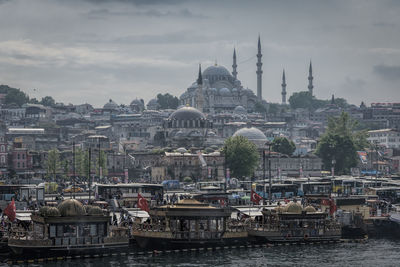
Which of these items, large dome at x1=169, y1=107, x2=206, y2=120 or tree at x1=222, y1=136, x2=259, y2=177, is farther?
large dome at x1=169, y1=107, x2=206, y2=120

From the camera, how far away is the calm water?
4931cm

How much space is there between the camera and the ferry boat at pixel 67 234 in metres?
48.5

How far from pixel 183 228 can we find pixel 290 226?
6.96 metres

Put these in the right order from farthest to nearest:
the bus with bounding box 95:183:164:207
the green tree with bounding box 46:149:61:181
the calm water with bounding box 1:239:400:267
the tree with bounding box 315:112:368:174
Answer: the tree with bounding box 315:112:368:174 → the green tree with bounding box 46:149:61:181 → the bus with bounding box 95:183:164:207 → the calm water with bounding box 1:239:400:267

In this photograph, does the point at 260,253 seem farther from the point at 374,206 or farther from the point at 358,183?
the point at 358,183

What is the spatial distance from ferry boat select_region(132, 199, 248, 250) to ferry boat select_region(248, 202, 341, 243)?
2.96 m

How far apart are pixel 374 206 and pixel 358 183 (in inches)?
903

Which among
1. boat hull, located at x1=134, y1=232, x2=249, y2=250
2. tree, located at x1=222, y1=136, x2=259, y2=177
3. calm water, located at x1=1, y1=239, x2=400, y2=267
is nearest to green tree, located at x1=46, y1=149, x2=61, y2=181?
tree, located at x1=222, y1=136, x2=259, y2=177

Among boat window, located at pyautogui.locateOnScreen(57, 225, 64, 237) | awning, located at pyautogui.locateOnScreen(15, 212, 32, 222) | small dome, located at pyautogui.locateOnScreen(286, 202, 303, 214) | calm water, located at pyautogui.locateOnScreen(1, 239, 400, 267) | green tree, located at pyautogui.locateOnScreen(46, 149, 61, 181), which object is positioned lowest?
calm water, located at pyautogui.locateOnScreen(1, 239, 400, 267)

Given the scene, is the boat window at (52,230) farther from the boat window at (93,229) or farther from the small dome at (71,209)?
the boat window at (93,229)

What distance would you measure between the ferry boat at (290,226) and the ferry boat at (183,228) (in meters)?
2.96

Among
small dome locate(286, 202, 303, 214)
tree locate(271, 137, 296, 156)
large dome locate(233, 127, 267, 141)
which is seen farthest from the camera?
large dome locate(233, 127, 267, 141)

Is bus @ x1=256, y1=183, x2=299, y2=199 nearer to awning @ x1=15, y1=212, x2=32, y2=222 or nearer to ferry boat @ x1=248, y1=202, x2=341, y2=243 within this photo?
ferry boat @ x1=248, y1=202, x2=341, y2=243

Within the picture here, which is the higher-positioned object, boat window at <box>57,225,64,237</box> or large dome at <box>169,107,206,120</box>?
large dome at <box>169,107,206,120</box>
